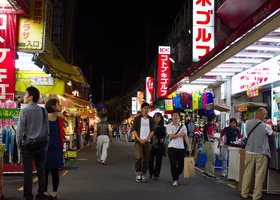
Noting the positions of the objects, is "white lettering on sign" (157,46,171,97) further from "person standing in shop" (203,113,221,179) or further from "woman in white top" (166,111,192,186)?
"woman in white top" (166,111,192,186)

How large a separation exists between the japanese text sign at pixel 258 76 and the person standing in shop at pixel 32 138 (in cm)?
710

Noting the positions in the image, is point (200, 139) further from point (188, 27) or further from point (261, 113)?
point (188, 27)

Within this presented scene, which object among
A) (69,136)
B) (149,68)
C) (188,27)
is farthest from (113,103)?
(69,136)

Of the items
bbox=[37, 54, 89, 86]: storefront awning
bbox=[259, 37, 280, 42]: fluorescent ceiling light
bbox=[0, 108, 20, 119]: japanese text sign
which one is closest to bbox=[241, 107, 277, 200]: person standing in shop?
bbox=[259, 37, 280, 42]: fluorescent ceiling light

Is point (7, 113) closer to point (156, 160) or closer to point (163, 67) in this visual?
point (156, 160)

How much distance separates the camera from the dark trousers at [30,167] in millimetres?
6422

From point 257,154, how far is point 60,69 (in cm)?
799

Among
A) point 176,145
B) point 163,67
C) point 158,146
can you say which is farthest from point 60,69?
point 163,67

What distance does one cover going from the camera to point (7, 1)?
34.6 feet

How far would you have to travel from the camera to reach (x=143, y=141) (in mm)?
10125

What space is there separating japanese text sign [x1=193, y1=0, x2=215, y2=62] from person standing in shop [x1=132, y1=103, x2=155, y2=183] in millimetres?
7349

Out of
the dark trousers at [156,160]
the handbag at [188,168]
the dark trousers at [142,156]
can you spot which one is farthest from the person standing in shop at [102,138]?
the handbag at [188,168]

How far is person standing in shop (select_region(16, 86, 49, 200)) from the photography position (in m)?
6.45

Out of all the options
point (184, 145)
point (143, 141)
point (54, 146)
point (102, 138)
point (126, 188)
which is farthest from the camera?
point (102, 138)
